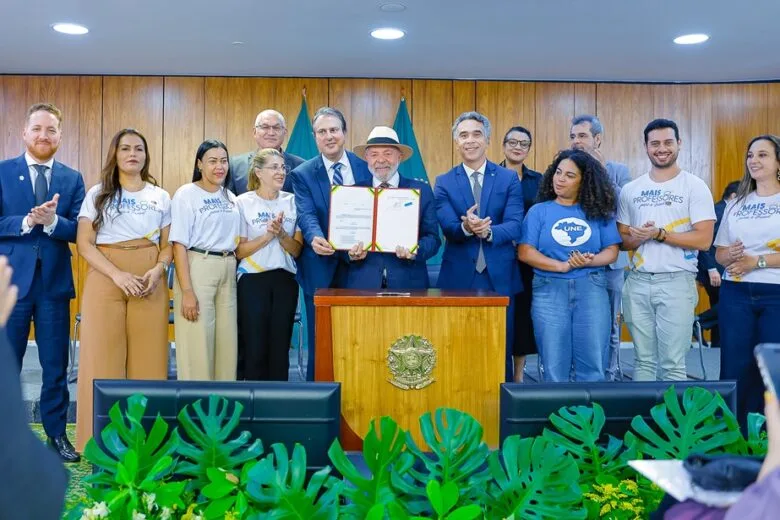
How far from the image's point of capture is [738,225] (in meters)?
3.47

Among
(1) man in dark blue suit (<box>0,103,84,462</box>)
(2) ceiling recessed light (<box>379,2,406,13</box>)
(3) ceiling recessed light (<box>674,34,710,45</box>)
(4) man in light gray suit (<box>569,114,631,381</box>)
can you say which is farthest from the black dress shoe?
(3) ceiling recessed light (<box>674,34,710,45</box>)

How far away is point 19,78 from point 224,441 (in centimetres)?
699

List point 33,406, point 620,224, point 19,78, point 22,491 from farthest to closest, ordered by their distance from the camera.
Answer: point 19,78 < point 33,406 < point 620,224 < point 22,491

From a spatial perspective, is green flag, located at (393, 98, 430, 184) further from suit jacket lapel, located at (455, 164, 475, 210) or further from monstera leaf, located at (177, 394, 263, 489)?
monstera leaf, located at (177, 394, 263, 489)

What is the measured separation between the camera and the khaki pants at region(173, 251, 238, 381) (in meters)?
3.51

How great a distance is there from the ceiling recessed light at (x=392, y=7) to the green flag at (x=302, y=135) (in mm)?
2398

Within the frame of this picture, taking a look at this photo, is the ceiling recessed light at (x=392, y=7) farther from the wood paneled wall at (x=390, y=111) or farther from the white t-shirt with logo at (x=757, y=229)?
the white t-shirt with logo at (x=757, y=229)

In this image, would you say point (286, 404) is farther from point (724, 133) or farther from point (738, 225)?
point (724, 133)

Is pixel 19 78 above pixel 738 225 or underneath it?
above

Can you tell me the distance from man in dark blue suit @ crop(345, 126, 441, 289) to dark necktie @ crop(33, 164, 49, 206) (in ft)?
4.88

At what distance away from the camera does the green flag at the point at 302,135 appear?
745cm

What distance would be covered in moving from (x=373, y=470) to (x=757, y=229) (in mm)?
2606

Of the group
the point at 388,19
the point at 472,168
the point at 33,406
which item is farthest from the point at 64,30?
the point at 472,168

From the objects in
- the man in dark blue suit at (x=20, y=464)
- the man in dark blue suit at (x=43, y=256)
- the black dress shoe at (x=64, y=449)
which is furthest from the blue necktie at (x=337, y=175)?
the man in dark blue suit at (x=20, y=464)
